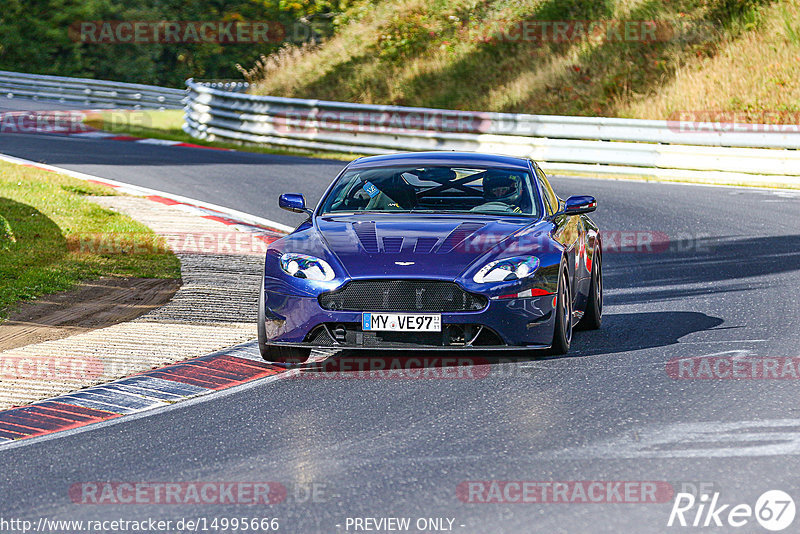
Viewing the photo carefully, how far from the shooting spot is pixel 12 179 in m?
19.1

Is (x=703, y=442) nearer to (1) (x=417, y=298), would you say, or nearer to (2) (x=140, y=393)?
(1) (x=417, y=298)

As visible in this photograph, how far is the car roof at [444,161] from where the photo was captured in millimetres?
9914

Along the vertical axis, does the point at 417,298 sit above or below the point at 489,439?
above

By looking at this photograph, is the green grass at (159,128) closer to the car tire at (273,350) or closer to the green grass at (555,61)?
the green grass at (555,61)

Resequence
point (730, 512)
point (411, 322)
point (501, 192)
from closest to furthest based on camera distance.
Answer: point (730, 512), point (411, 322), point (501, 192)

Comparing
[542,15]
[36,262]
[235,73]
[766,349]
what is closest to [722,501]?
[766,349]

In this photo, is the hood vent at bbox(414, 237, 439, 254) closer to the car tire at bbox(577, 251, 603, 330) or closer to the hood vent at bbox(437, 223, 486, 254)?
the hood vent at bbox(437, 223, 486, 254)

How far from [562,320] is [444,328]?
0.94 metres

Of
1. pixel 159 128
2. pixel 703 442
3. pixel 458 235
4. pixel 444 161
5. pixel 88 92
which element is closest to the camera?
pixel 703 442

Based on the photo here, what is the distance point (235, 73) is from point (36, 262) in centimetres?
4287

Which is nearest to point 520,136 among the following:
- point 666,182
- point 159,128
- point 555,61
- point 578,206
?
point 666,182

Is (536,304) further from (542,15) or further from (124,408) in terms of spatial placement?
(542,15)

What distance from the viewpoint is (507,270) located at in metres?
8.28

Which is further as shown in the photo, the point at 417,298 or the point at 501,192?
the point at 501,192
